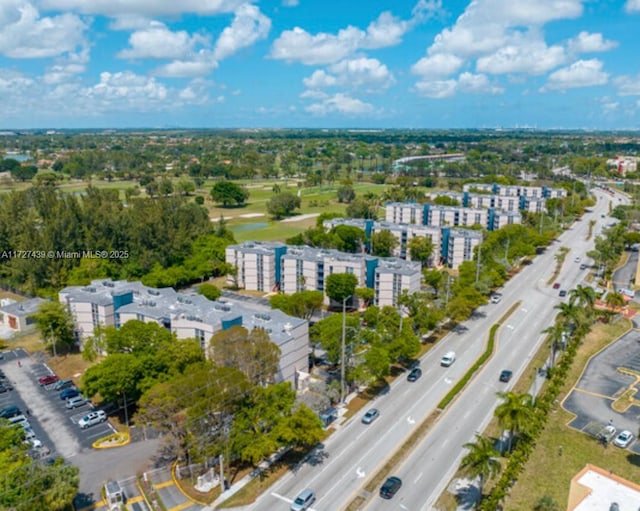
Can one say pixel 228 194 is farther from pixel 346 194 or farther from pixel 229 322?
pixel 229 322

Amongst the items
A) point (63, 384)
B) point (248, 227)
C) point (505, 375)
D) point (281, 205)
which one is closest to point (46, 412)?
point (63, 384)

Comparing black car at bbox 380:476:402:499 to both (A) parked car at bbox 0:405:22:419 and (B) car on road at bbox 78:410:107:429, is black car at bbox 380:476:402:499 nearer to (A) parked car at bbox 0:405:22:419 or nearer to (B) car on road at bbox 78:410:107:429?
(B) car on road at bbox 78:410:107:429

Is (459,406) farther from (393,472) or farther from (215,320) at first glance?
(215,320)

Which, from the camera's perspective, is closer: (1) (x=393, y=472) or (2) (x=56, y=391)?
(1) (x=393, y=472)

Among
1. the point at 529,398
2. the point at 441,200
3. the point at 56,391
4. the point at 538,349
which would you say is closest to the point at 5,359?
the point at 56,391

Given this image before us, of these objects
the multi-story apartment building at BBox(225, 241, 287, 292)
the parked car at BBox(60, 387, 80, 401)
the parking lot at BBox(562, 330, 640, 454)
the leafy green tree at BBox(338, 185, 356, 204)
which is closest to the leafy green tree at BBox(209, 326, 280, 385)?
the parked car at BBox(60, 387, 80, 401)
